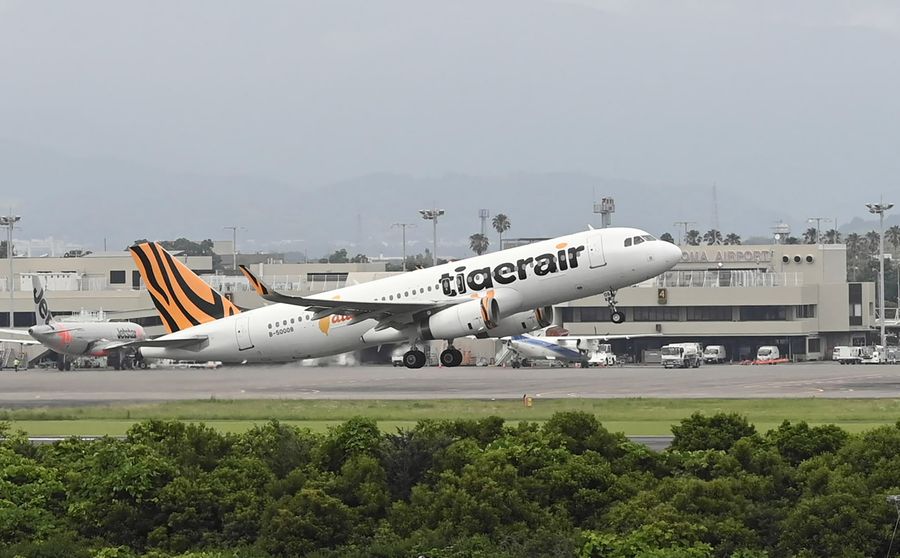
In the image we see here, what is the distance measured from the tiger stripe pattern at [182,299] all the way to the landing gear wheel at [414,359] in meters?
7.90

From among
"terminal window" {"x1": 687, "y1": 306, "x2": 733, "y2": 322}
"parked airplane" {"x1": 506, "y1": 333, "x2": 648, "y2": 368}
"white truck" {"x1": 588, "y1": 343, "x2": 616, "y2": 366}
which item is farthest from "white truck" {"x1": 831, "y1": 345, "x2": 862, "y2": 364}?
"parked airplane" {"x1": 506, "y1": 333, "x2": 648, "y2": 368}

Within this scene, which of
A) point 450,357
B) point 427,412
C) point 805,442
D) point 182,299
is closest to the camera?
point 805,442

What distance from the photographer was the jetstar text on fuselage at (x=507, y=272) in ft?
174

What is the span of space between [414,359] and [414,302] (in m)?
3.97

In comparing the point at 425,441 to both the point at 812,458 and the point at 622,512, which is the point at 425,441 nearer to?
the point at 622,512

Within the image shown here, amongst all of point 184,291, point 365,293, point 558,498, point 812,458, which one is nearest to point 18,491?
point 558,498

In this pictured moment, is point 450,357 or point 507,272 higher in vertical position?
point 507,272

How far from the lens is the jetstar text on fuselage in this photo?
2084 inches

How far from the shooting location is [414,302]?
5600cm

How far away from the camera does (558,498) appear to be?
2491 centimetres

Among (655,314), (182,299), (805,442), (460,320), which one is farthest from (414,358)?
(655,314)

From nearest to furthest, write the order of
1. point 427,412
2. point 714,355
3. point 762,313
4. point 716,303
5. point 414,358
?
point 427,412, point 414,358, point 714,355, point 716,303, point 762,313

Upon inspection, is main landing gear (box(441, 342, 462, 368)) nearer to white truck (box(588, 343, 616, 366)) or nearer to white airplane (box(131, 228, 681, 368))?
white airplane (box(131, 228, 681, 368))

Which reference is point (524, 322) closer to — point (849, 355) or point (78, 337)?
point (78, 337)
